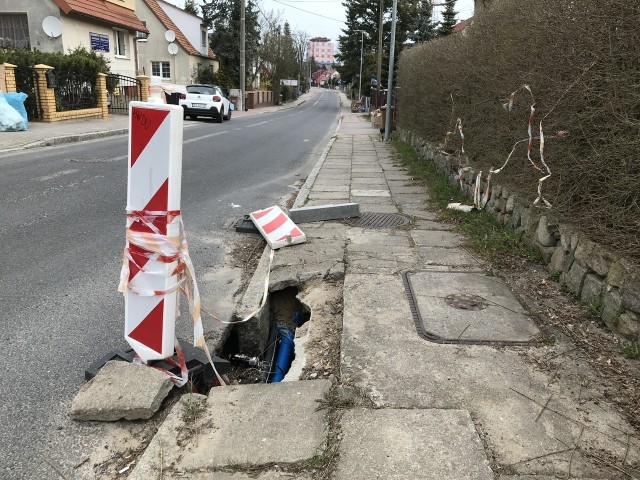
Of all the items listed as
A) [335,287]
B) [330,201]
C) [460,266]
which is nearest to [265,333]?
[335,287]

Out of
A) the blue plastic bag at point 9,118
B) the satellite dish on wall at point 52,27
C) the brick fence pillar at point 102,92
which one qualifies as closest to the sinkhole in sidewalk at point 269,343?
the blue plastic bag at point 9,118

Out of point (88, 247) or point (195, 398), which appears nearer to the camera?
point (195, 398)

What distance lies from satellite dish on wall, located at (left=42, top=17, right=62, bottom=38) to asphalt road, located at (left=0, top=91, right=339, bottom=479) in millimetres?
13128

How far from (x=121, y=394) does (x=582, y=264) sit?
334cm

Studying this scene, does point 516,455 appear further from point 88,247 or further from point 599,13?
point 88,247

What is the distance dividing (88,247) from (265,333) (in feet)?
7.83

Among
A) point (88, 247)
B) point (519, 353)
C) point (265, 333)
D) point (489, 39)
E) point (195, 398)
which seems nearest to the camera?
point (195, 398)

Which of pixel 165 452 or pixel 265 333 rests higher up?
pixel 165 452

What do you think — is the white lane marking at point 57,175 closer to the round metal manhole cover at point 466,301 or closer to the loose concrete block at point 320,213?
the loose concrete block at point 320,213

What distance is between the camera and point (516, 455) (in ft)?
7.89

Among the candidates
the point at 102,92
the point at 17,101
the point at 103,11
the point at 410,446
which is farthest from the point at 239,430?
the point at 103,11

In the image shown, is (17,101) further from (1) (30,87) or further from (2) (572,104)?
(2) (572,104)

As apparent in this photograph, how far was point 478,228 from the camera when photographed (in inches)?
244

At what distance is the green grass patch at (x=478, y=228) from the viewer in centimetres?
530
